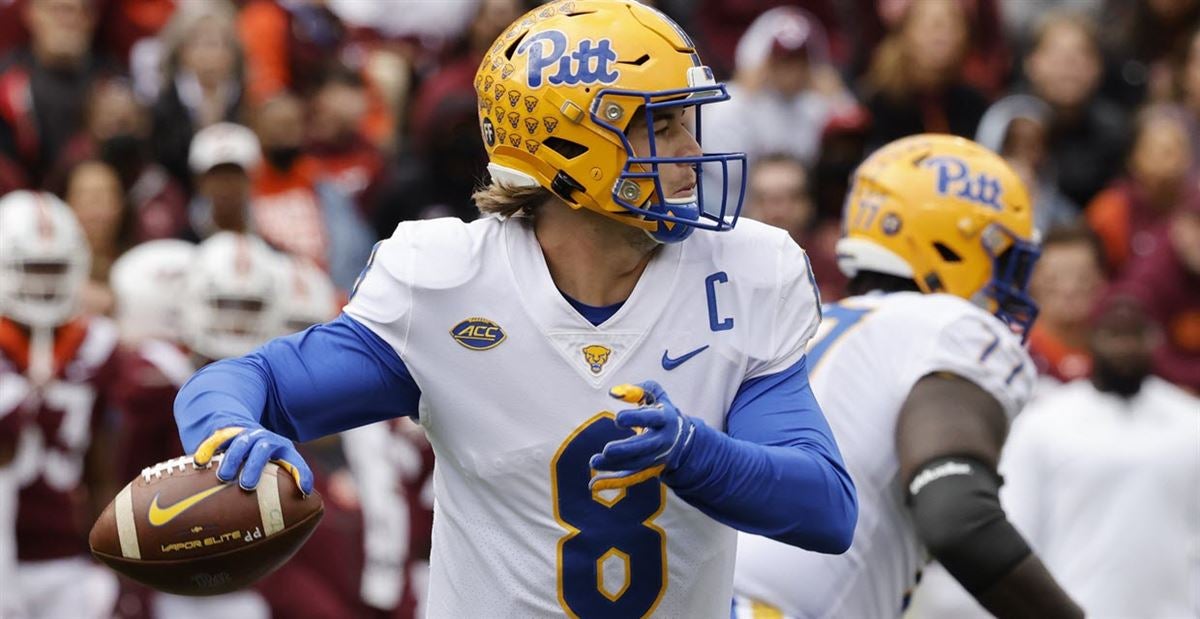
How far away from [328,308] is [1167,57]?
512cm

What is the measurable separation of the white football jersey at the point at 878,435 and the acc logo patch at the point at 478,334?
3.79 feet

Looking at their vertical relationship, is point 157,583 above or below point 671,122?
below

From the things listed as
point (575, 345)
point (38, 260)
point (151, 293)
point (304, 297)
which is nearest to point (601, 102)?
point (575, 345)

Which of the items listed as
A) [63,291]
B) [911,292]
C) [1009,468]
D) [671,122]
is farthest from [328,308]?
[671,122]

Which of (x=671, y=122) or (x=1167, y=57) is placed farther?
(x=1167, y=57)

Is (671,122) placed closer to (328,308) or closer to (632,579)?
(632,579)

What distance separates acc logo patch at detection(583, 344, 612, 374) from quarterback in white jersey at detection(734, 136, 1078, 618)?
948mm

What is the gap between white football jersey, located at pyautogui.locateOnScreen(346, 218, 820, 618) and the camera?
3.54 m

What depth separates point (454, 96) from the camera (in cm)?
995

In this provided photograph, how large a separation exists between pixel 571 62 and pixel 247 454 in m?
0.96

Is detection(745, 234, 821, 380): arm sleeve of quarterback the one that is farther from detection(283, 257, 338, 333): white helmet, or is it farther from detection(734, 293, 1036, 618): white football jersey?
detection(283, 257, 338, 333): white helmet

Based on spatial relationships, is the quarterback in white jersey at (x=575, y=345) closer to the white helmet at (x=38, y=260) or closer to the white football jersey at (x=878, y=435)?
the white football jersey at (x=878, y=435)

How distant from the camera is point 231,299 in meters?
8.32

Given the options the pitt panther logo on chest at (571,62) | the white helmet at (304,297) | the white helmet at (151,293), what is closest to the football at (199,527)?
the pitt panther logo on chest at (571,62)
